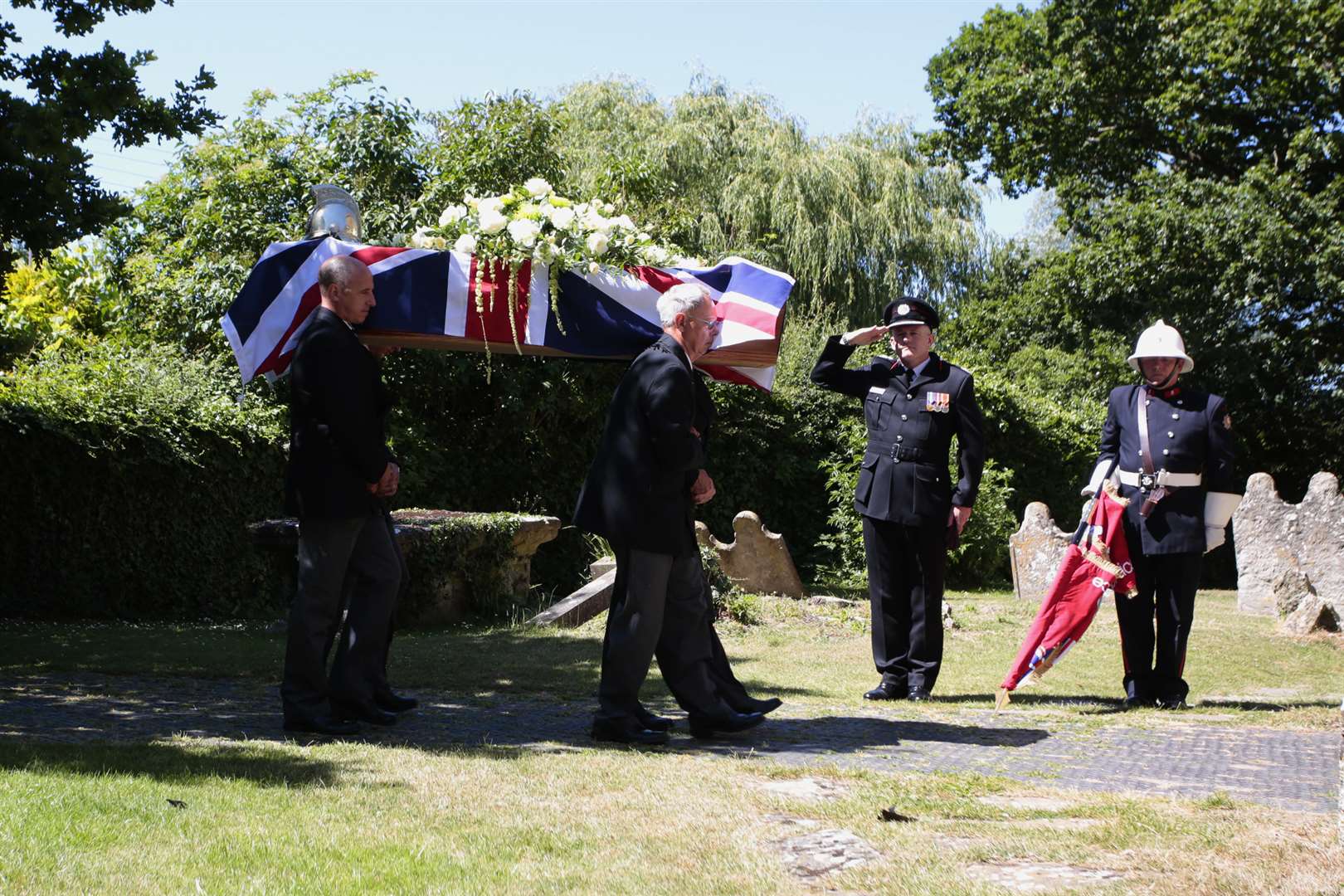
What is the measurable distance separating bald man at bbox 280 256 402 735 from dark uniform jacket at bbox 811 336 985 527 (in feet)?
9.14

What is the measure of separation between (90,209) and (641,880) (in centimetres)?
664

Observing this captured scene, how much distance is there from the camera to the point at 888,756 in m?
5.29

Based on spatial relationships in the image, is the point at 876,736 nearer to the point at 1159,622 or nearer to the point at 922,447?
the point at 922,447

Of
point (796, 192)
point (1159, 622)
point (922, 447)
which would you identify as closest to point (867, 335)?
point (922, 447)

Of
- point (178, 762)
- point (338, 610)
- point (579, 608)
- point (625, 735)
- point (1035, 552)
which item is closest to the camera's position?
point (178, 762)

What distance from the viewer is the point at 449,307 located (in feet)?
22.3

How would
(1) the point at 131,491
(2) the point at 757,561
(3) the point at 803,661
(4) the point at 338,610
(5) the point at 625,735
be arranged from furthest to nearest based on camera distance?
1. (2) the point at 757,561
2. (1) the point at 131,491
3. (3) the point at 803,661
4. (4) the point at 338,610
5. (5) the point at 625,735

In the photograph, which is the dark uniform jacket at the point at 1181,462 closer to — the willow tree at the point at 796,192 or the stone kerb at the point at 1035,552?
the stone kerb at the point at 1035,552

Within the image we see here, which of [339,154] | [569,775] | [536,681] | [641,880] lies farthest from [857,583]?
[641,880]

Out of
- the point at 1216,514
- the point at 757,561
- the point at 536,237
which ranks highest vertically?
the point at 536,237

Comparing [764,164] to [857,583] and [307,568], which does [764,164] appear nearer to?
[857,583]

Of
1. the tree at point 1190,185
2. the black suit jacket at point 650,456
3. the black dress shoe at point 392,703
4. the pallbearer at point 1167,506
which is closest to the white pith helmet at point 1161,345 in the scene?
the pallbearer at point 1167,506

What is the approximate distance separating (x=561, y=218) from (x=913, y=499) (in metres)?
2.42

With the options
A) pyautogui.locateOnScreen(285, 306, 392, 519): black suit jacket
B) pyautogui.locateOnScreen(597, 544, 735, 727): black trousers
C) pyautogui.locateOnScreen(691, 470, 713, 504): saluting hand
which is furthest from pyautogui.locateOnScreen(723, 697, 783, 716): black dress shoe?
pyautogui.locateOnScreen(285, 306, 392, 519): black suit jacket
